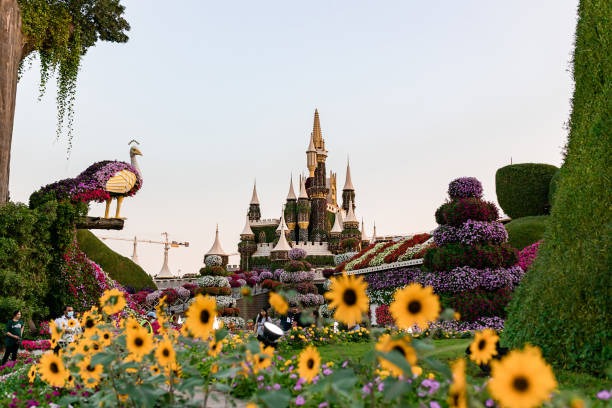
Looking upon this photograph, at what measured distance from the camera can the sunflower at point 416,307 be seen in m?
2.81

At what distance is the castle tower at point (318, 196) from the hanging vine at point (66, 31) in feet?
179

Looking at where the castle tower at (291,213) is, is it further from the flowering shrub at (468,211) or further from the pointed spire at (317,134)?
the flowering shrub at (468,211)

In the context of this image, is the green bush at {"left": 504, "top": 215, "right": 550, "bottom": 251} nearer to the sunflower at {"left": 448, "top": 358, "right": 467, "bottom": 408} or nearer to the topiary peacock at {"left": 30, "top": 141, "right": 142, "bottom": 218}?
the topiary peacock at {"left": 30, "top": 141, "right": 142, "bottom": 218}

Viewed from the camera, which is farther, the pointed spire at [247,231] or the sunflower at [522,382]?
the pointed spire at [247,231]

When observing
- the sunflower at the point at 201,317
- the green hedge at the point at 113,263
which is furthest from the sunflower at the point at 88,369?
the green hedge at the point at 113,263

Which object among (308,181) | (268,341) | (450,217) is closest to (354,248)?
(308,181)

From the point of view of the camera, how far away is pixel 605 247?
7.34 metres

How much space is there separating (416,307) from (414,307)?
11 millimetres

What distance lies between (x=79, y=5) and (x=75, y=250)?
8671mm

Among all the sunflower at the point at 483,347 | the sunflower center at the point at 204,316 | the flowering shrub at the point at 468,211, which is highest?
the flowering shrub at the point at 468,211

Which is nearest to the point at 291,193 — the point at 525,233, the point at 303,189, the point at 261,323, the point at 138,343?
the point at 303,189

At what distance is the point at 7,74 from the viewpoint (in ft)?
56.5

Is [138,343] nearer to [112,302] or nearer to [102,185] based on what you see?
[112,302]

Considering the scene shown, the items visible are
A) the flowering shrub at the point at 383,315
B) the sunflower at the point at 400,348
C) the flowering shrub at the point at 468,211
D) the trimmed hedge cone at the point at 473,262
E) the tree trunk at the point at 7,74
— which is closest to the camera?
the sunflower at the point at 400,348
